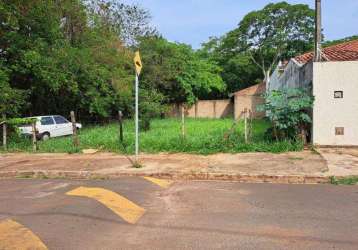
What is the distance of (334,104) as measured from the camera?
1257cm

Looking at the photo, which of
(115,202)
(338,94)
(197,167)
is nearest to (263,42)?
(338,94)

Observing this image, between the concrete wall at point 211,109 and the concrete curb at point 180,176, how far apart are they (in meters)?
30.9

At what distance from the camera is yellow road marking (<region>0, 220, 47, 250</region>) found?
4.95 metres

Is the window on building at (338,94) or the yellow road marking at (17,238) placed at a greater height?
the window on building at (338,94)

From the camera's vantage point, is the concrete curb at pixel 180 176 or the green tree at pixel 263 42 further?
the green tree at pixel 263 42

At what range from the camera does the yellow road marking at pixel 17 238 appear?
4953 mm

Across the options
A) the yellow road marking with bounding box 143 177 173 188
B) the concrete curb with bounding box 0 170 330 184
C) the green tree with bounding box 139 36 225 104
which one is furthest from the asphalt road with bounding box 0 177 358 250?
the green tree with bounding box 139 36 225 104

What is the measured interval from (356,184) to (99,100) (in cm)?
2018

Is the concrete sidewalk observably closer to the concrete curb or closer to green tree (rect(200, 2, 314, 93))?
the concrete curb

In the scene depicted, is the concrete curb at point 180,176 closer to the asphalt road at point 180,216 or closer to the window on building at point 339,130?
the asphalt road at point 180,216

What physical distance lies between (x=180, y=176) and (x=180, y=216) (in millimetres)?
3492

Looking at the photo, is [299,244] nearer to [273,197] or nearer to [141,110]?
[273,197]

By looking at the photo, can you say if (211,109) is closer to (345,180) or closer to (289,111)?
(289,111)

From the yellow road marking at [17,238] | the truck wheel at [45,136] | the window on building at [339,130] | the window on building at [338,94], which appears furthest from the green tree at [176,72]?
the yellow road marking at [17,238]
